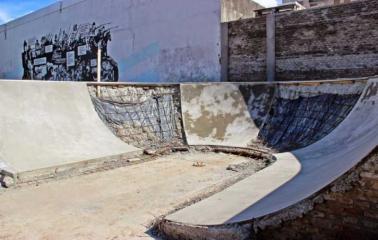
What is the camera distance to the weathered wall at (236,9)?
34.1 ft

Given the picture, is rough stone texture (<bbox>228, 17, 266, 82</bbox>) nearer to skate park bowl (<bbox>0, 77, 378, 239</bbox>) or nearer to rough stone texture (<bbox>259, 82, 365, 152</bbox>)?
Result: skate park bowl (<bbox>0, 77, 378, 239</bbox>)

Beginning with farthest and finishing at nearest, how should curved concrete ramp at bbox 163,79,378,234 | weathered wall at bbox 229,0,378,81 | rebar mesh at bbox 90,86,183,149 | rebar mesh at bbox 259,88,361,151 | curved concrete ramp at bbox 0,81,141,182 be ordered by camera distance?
1. weathered wall at bbox 229,0,378,81
2. rebar mesh at bbox 90,86,183,149
3. rebar mesh at bbox 259,88,361,151
4. curved concrete ramp at bbox 0,81,141,182
5. curved concrete ramp at bbox 163,79,378,234

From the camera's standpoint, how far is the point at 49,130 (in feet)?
19.9

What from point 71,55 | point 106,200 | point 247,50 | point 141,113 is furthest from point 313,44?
point 71,55

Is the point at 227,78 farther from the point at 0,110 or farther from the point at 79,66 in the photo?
the point at 79,66

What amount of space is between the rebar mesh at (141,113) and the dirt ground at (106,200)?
1507 millimetres

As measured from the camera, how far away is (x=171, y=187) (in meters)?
4.58

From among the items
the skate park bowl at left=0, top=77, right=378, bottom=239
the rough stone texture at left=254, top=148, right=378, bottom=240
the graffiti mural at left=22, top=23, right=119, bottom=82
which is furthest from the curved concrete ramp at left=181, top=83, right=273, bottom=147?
the graffiti mural at left=22, top=23, right=119, bottom=82

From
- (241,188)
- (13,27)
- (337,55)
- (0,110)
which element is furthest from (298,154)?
(13,27)

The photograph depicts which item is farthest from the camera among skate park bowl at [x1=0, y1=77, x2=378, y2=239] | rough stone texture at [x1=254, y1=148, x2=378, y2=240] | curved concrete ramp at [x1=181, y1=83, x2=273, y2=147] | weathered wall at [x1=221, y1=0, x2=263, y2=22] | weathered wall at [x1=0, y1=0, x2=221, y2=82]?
weathered wall at [x1=0, y1=0, x2=221, y2=82]

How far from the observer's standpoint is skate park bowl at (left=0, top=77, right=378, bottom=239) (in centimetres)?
438

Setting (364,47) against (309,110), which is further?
(364,47)

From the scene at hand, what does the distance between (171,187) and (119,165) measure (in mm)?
1635

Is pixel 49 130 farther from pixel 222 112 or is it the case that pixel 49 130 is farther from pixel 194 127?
pixel 222 112
